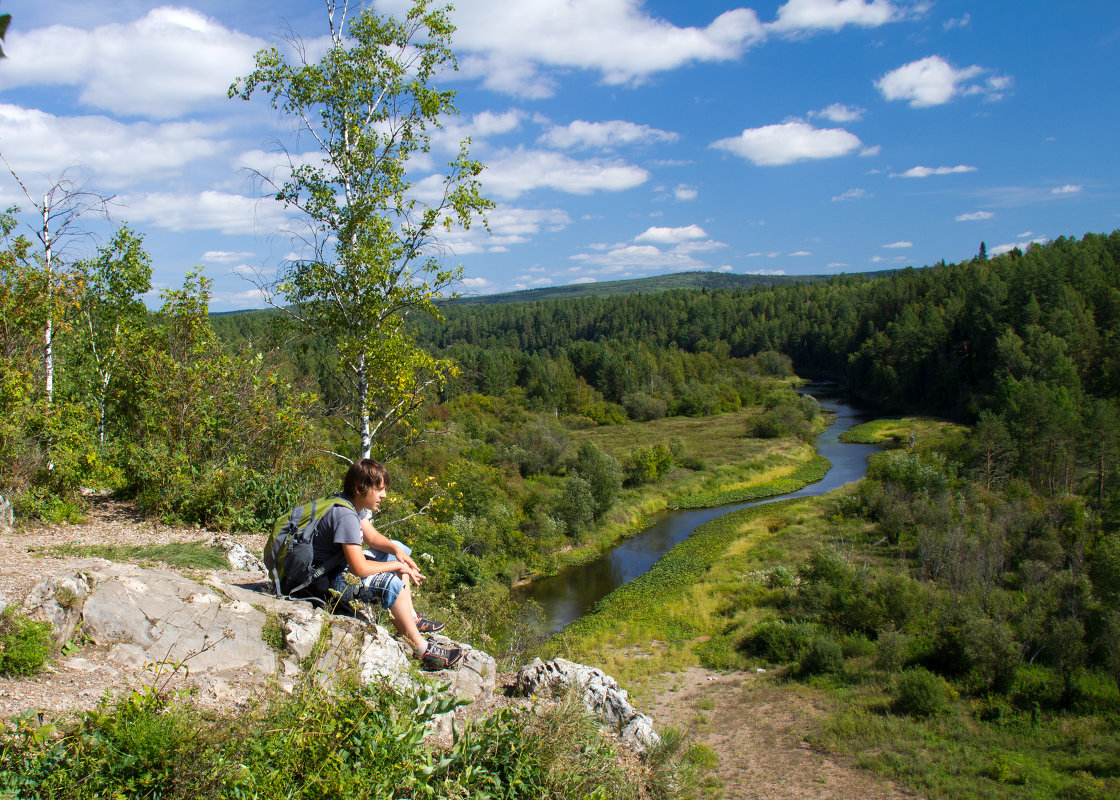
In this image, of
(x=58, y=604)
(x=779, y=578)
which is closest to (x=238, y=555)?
(x=58, y=604)

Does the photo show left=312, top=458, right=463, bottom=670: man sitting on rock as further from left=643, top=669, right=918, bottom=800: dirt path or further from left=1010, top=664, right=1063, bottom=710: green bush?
left=1010, top=664, right=1063, bottom=710: green bush

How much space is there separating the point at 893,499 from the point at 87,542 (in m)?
34.4

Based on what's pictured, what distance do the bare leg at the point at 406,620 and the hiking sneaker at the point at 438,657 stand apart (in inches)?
2.6

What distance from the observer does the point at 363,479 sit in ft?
16.6

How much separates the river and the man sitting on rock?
2041cm

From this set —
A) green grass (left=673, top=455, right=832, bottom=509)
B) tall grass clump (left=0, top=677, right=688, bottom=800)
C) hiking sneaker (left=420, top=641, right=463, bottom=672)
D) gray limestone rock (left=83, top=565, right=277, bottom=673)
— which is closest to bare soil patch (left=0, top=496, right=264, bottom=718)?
gray limestone rock (left=83, top=565, right=277, bottom=673)

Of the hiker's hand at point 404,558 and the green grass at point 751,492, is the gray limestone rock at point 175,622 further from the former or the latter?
the green grass at point 751,492

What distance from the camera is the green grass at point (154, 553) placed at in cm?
661

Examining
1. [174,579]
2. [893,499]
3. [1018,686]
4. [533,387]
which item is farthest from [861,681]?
[533,387]

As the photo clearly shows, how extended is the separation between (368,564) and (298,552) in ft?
2.11

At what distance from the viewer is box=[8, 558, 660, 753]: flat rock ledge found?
4.17m

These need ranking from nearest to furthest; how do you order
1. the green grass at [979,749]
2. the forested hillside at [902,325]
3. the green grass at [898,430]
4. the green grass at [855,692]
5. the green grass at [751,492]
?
the green grass at [979,749], the green grass at [855,692], the green grass at [751,492], the green grass at [898,430], the forested hillside at [902,325]

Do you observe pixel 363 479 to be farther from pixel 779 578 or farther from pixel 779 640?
pixel 779 578

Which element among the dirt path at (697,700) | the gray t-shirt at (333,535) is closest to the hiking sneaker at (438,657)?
→ the gray t-shirt at (333,535)
